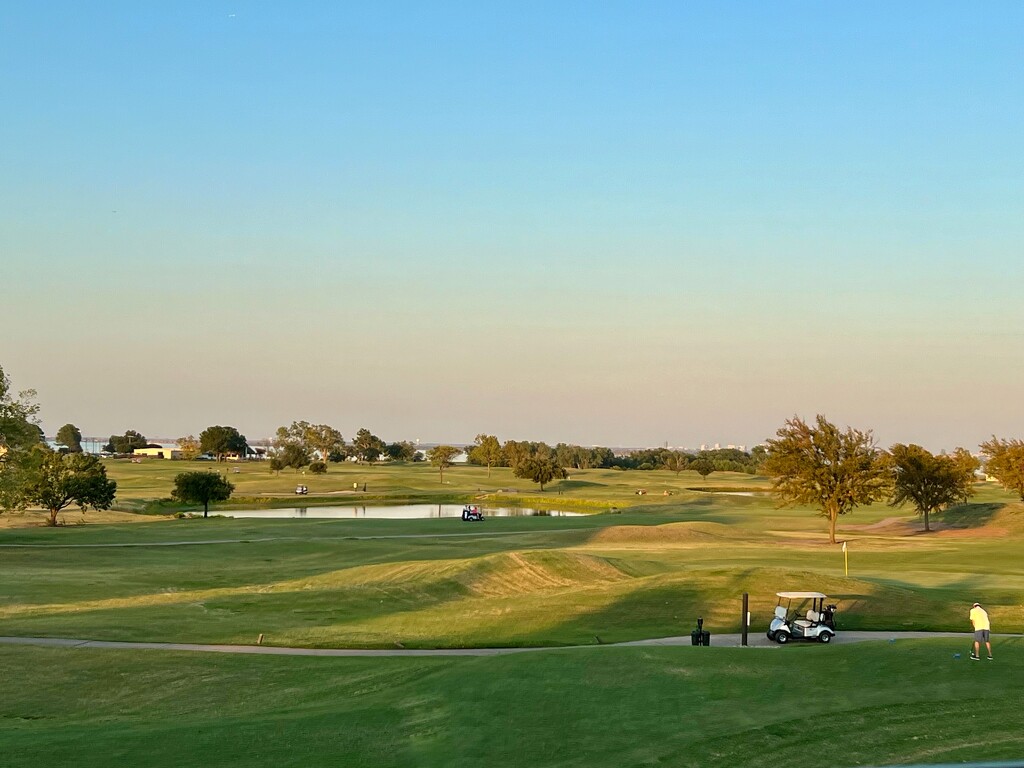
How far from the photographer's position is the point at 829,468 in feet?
249

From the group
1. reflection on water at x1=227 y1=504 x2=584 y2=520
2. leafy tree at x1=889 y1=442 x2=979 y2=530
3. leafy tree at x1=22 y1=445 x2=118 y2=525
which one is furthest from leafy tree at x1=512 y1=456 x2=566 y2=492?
leafy tree at x1=22 y1=445 x2=118 y2=525

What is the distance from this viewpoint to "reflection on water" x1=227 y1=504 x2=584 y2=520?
110688 mm

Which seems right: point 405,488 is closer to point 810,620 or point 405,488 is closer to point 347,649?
point 347,649

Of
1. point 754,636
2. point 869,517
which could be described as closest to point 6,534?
point 754,636

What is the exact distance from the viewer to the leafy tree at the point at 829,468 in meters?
75.4

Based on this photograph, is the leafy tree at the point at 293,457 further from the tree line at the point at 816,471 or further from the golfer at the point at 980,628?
the golfer at the point at 980,628

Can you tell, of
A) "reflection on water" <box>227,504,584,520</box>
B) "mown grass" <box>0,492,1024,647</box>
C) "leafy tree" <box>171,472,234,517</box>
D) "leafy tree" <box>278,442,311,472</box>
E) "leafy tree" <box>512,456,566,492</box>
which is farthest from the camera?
"leafy tree" <box>278,442,311,472</box>

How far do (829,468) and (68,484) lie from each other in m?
62.1

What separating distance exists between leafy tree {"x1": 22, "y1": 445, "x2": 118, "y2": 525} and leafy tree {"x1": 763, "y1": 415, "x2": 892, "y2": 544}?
56.5 metres

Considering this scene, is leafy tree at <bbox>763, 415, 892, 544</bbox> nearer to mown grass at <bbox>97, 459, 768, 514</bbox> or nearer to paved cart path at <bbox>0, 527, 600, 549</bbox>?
paved cart path at <bbox>0, 527, 600, 549</bbox>

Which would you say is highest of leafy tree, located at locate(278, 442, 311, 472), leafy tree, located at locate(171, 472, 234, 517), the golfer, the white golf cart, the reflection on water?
leafy tree, located at locate(278, 442, 311, 472)

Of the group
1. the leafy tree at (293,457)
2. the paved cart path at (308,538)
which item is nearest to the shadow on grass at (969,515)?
the paved cart path at (308,538)

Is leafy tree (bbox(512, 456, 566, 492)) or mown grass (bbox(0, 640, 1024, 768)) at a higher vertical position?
leafy tree (bbox(512, 456, 566, 492))

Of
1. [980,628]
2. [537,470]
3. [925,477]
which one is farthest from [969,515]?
[537,470]
